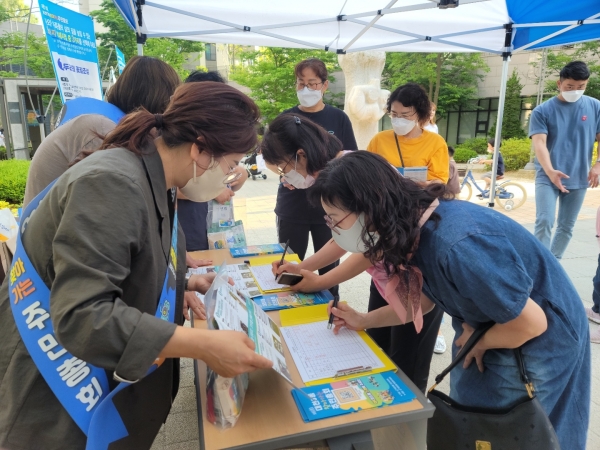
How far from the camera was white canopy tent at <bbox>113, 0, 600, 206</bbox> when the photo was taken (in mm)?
3787

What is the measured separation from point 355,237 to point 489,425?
0.59m

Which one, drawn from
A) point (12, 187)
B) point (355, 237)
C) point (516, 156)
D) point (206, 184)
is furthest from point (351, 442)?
point (516, 156)

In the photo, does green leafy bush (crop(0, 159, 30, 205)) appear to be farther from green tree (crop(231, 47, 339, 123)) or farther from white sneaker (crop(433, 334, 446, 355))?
green tree (crop(231, 47, 339, 123))

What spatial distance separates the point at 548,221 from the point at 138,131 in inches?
141

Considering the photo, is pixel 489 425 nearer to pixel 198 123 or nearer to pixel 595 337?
pixel 198 123

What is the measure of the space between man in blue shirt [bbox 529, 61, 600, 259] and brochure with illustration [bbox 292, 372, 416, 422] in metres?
3.04

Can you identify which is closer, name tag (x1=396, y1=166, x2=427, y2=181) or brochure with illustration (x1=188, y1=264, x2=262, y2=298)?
brochure with illustration (x1=188, y1=264, x2=262, y2=298)

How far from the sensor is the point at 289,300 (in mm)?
1634

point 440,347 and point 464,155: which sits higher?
point 440,347

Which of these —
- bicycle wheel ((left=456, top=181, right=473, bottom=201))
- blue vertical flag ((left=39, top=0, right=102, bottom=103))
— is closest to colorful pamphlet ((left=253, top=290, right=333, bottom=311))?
blue vertical flag ((left=39, top=0, right=102, bottom=103))

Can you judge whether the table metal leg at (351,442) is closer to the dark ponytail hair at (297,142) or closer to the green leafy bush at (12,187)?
the dark ponytail hair at (297,142)

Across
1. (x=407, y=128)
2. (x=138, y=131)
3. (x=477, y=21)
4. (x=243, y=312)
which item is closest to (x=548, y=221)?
(x=407, y=128)

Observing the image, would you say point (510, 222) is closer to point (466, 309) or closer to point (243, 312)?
point (466, 309)

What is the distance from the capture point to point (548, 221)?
11.6 ft
